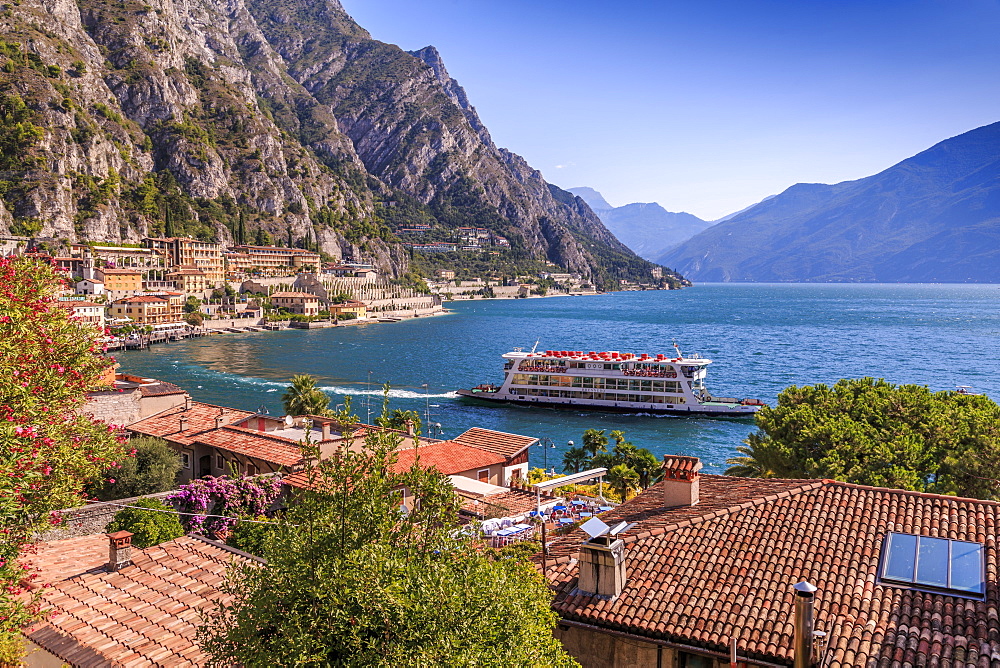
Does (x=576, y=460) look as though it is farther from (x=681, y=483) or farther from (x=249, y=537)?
(x=249, y=537)

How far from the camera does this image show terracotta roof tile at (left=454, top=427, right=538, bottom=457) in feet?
102

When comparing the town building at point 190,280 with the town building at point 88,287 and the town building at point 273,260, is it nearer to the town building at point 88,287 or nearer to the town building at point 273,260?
the town building at point 88,287

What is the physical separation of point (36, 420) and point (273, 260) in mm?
183629

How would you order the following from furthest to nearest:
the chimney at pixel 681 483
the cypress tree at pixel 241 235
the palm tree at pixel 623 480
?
the cypress tree at pixel 241 235 < the palm tree at pixel 623 480 < the chimney at pixel 681 483

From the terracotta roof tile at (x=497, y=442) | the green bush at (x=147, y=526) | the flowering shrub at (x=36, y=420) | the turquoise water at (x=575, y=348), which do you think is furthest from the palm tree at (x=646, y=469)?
the flowering shrub at (x=36, y=420)

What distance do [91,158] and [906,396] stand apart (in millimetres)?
181192

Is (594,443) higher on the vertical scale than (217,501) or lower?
lower

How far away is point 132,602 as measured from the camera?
40.4 feet

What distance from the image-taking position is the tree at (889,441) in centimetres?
2295

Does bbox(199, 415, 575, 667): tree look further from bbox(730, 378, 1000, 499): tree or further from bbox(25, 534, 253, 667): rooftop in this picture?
bbox(730, 378, 1000, 499): tree

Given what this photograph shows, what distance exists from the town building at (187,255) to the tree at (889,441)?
478 ft

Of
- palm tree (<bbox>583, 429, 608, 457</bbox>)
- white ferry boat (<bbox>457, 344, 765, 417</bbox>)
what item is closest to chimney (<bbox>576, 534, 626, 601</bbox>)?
palm tree (<bbox>583, 429, 608, 457</bbox>)

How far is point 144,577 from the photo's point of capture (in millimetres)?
13406

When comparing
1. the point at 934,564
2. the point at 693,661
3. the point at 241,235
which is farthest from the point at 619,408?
the point at 241,235
